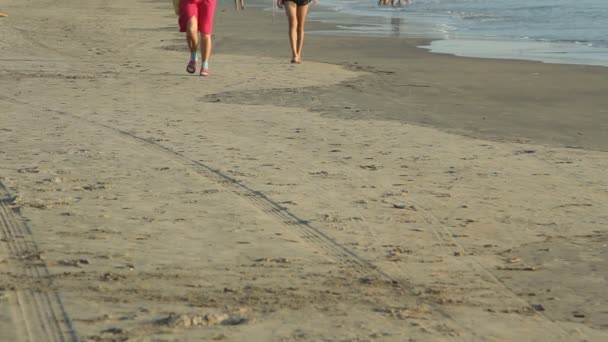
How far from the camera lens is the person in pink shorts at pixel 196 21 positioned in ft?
37.0

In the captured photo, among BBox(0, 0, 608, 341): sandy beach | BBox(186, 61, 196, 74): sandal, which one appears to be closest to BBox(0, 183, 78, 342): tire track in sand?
BBox(0, 0, 608, 341): sandy beach

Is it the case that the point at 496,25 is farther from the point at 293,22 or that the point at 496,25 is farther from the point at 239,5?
the point at 293,22

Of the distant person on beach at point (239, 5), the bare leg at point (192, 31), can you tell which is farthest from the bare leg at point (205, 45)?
the distant person on beach at point (239, 5)

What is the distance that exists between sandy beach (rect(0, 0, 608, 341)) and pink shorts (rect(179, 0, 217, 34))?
1.91 ft

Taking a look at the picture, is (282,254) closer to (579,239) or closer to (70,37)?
(579,239)

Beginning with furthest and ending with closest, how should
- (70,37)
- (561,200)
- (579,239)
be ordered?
(70,37), (561,200), (579,239)

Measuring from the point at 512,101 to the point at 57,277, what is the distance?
22.3 feet

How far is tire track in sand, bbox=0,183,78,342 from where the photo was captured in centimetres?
367

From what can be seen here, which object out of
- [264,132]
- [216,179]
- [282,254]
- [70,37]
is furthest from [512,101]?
[70,37]

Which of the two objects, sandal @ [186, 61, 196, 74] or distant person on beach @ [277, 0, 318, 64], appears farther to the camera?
distant person on beach @ [277, 0, 318, 64]

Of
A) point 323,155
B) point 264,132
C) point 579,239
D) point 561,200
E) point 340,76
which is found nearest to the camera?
point 579,239

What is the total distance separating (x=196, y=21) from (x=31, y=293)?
7624 millimetres

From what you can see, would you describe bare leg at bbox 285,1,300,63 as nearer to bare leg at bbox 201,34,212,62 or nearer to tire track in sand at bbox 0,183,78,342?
bare leg at bbox 201,34,212,62

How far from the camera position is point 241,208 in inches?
220
